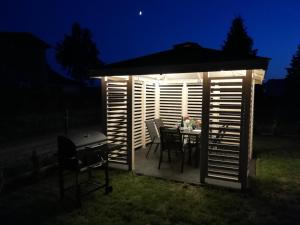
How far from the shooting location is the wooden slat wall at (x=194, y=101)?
24.0ft

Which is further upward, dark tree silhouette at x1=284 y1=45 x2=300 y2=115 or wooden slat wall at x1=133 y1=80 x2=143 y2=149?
dark tree silhouette at x1=284 y1=45 x2=300 y2=115

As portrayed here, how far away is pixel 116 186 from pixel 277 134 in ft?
25.8

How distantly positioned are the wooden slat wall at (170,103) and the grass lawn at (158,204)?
129 inches

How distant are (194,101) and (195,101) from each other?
0.03m

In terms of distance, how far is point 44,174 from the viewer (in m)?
4.70

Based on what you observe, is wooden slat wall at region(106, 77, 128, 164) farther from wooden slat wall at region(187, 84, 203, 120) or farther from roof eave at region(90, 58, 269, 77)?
wooden slat wall at region(187, 84, 203, 120)

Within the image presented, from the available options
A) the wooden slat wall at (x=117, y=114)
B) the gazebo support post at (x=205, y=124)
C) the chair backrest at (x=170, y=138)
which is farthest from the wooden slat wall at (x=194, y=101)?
the gazebo support post at (x=205, y=124)

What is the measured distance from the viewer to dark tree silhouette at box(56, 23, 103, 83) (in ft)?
82.0

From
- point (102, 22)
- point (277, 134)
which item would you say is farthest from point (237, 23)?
point (102, 22)

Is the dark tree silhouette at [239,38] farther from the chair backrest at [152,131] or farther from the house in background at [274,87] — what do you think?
the chair backrest at [152,131]

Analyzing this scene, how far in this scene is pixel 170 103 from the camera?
24.9 ft

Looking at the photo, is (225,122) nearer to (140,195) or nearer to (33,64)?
(140,195)

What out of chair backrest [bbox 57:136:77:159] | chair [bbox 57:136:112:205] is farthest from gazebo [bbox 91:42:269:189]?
chair backrest [bbox 57:136:77:159]

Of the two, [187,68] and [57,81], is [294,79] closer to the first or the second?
[187,68]
